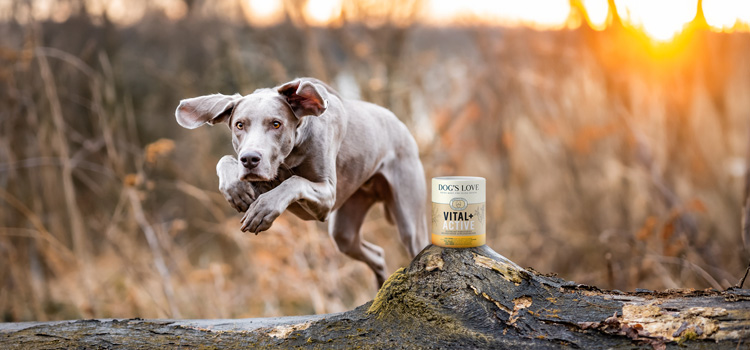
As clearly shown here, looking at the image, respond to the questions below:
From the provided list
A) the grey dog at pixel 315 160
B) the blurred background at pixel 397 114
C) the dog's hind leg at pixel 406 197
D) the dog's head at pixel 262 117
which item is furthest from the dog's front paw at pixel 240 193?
the blurred background at pixel 397 114

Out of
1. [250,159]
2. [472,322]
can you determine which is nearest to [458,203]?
[472,322]

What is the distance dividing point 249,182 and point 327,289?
272 cm

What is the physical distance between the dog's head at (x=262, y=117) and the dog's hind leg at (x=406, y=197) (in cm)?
90

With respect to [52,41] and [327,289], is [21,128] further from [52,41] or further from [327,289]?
[327,289]

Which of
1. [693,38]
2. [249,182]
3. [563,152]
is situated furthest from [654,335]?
[563,152]

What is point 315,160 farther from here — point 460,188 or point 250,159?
point 460,188

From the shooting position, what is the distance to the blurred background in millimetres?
4977

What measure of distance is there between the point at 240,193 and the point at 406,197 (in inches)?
45.2

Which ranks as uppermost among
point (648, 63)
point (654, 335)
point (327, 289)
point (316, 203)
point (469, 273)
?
point (648, 63)

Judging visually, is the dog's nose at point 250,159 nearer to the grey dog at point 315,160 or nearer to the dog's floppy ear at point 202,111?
the grey dog at point 315,160

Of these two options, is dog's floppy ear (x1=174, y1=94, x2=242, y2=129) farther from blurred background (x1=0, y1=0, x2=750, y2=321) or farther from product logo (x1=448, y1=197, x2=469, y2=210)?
blurred background (x1=0, y1=0, x2=750, y2=321)

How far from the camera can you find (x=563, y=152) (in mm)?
6203

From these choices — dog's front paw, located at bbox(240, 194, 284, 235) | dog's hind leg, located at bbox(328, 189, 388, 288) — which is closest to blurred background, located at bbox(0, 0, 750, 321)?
dog's hind leg, located at bbox(328, 189, 388, 288)

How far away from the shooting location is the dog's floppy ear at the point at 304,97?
2.35m
